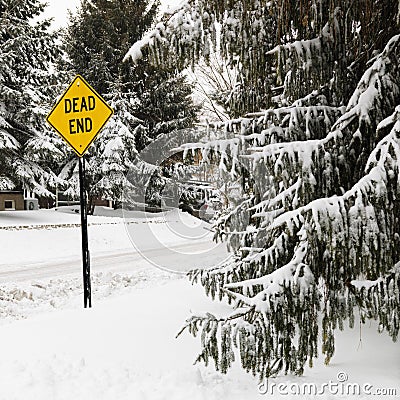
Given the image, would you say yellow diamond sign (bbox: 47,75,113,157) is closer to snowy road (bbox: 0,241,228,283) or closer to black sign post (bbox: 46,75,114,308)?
black sign post (bbox: 46,75,114,308)

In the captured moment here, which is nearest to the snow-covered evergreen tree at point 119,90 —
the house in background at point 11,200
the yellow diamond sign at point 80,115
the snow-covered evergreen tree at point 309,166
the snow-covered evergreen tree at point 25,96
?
the house in background at point 11,200

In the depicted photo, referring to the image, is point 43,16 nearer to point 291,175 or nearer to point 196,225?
point 196,225

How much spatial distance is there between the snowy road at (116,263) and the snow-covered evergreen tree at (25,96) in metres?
5.71

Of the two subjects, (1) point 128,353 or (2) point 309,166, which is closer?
(2) point 309,166

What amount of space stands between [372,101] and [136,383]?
2.45 metres

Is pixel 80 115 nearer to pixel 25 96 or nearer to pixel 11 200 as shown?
pixel 25 96

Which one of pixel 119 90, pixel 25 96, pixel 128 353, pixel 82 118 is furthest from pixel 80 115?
pixel 119 90

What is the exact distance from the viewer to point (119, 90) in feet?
74.9

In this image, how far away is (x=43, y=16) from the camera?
741 inches

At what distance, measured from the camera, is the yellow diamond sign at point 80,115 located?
20.9ft

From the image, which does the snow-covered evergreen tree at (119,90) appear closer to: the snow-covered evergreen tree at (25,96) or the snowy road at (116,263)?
the snow-covered evergreen tree at (25,96)

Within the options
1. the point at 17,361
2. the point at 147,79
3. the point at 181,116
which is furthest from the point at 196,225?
the point at 17,361

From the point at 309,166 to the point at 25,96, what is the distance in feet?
51.7

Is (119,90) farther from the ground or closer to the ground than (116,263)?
farther from the ground
